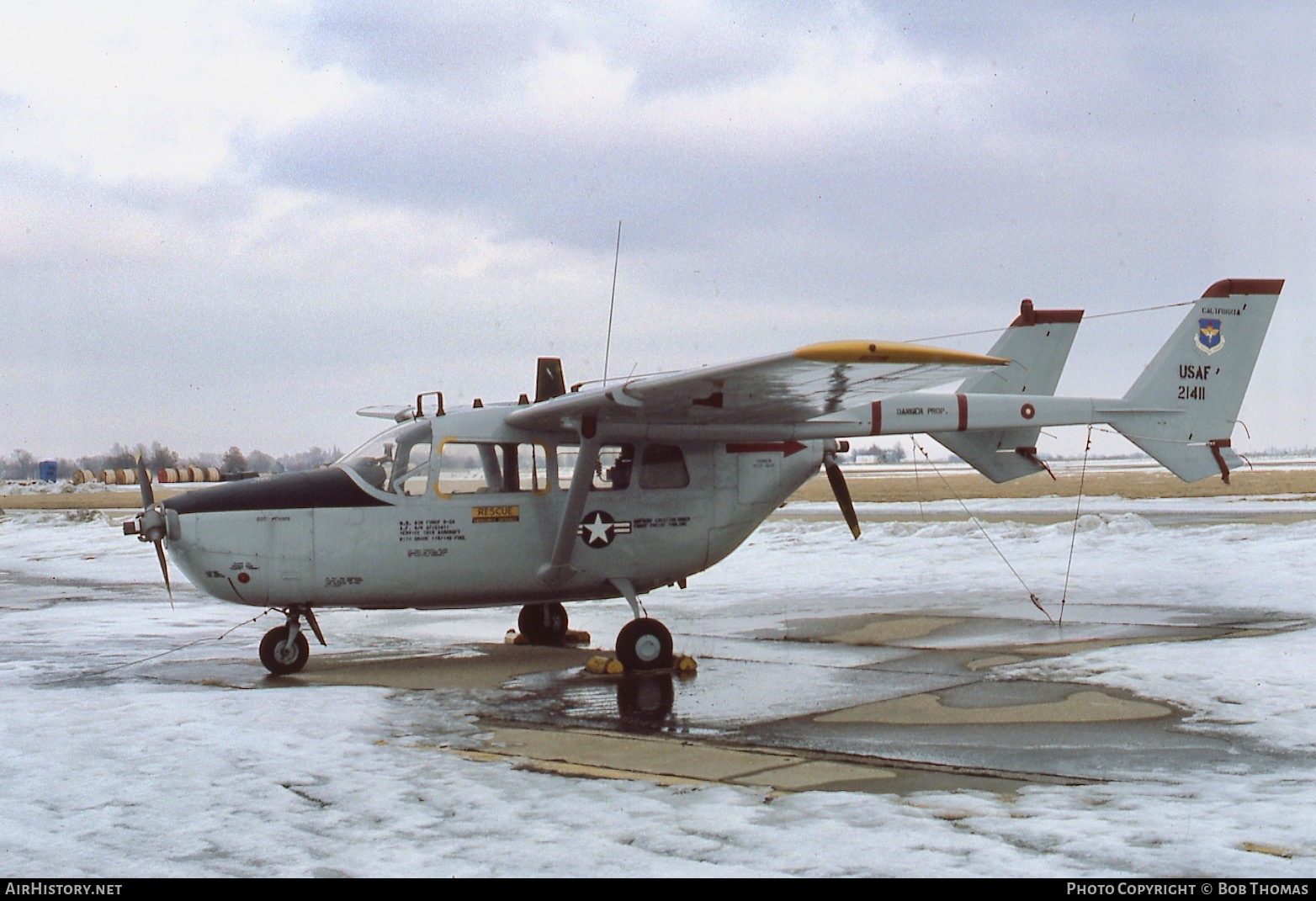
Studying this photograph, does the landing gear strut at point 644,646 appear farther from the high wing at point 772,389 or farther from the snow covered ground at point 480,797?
the high wing at point 772,389

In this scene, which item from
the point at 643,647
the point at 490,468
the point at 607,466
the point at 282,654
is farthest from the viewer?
the point at 607,466

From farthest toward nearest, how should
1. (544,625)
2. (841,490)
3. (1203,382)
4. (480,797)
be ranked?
(1203,382), (544,625), (841,490), (480,797)

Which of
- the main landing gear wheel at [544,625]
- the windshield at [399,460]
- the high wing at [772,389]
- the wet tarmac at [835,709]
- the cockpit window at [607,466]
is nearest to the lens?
the wet tarmac at [835,709]

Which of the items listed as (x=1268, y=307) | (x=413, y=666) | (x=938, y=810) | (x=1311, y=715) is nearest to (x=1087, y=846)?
(x=938, y=810)

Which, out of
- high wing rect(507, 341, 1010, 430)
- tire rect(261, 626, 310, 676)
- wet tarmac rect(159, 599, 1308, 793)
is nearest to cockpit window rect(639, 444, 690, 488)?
high wing rect(507, 341, 1010, 430)

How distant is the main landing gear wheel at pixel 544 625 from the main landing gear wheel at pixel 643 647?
217cm

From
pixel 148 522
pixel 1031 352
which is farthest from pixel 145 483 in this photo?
pixel 1031 352

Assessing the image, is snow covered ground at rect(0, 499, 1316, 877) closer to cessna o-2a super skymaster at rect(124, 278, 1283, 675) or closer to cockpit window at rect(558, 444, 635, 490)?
cessna o-2a super skymaster at rect(124, 278, 1283, 675)

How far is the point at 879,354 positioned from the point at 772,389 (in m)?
1.78

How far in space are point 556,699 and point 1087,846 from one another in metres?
4.95

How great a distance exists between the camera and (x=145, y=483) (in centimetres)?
1028

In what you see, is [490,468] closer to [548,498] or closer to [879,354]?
[548,498]

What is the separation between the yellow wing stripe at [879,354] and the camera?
734 cm

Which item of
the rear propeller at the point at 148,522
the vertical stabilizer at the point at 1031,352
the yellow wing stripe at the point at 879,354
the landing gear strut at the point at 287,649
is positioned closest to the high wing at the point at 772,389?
the yellow wing stripe at the point at 879,354
